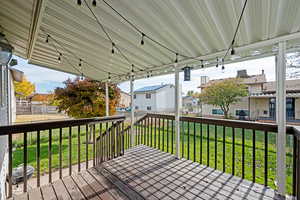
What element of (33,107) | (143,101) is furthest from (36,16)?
(143,101)

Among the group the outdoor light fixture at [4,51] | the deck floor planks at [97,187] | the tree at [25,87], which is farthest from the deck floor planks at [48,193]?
the tree at [25,87]

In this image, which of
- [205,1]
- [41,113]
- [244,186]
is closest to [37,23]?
[205,1]

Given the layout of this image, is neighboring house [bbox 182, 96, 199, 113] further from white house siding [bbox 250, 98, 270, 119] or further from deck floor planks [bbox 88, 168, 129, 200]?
deck floor planks [bbox 88, 168, 129, 200]

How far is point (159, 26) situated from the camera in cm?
199

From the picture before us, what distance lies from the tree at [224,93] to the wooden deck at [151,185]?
2.56m

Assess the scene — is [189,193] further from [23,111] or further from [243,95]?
[23,111]

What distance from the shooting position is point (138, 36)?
2.34 metres

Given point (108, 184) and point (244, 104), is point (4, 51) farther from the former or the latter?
point (244, 104)

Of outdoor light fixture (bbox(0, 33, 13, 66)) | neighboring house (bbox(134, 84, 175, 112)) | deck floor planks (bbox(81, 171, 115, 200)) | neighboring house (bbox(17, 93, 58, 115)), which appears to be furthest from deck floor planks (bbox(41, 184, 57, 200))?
neighboring house (bbox(134, 84, 175, 112))

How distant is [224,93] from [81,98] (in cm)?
542

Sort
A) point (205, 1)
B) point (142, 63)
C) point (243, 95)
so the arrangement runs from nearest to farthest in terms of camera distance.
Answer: point (205, 1) < point (142, 63) < point (243, 95)

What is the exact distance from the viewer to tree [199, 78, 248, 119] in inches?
180

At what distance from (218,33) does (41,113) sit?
9.03 meters

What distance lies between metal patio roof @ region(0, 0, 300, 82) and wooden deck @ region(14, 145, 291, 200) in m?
2.15
